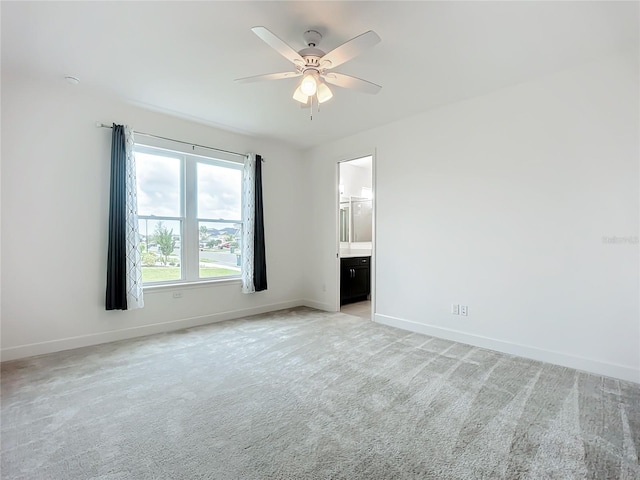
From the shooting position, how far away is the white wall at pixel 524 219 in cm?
265

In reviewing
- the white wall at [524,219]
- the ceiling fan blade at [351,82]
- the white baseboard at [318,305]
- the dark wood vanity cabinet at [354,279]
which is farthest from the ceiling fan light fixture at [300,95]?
the white baseboard at [318,305]

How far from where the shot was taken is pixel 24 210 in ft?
10.2

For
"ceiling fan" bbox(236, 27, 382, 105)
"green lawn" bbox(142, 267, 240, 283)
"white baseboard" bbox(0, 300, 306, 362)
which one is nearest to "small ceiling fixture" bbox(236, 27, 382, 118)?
"ceiling fan" bbox(236, 27, 382, 105)

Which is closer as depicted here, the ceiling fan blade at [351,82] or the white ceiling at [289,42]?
the white ceiling at [289,42]

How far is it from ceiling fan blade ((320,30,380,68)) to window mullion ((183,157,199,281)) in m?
2.67

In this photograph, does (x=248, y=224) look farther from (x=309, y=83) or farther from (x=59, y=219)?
(x=309, y=83)

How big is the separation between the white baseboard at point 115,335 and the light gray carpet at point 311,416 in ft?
0.46

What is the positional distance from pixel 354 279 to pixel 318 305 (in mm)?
860

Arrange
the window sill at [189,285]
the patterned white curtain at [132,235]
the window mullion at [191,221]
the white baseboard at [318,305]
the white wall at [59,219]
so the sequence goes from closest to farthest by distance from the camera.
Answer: the white wall at [59,219], the patterned white curtain at [132,235], the window sill at [189,285], the window mullion at [191,221], the white baseboard at [318,305]

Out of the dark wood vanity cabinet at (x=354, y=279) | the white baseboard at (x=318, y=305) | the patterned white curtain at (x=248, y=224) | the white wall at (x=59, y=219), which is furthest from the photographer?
the dark wood vanity cabinet at (x=354, y=279)

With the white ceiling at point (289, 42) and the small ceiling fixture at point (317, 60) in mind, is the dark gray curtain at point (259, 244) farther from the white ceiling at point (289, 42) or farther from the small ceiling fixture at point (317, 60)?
the small ceiling fixture at point (317, 60)

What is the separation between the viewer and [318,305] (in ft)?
17.7

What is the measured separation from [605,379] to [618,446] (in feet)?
3.58

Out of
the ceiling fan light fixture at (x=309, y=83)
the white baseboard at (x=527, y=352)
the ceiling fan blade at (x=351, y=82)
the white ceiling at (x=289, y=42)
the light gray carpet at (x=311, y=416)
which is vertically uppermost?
the white ceiling at (x=289, y=42)
